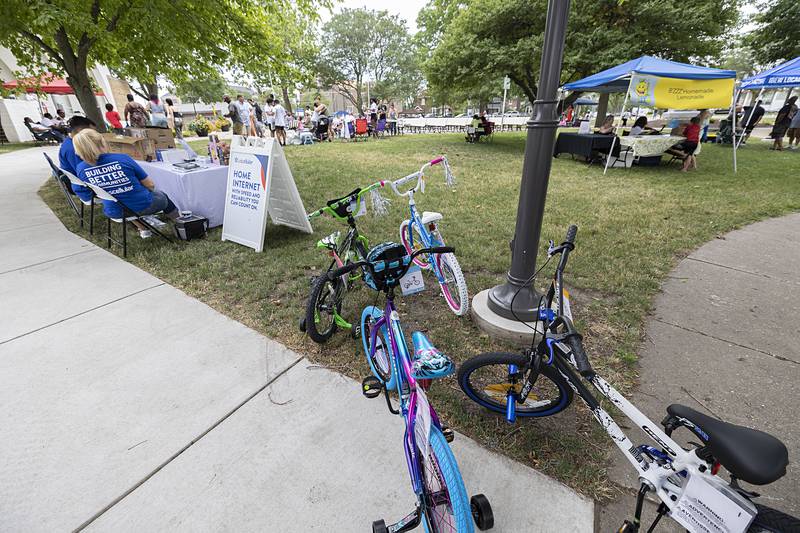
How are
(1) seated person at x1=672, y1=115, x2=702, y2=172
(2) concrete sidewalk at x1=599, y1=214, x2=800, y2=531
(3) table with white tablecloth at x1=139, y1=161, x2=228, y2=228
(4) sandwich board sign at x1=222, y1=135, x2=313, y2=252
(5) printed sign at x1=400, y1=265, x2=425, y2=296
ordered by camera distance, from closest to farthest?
(2) concrete sidewalk at x1=599, y1=214, x2=800, y2=531 < (5) printed sign at x1=400, y1=265, x2=425, y2=296 < (4) sandwich board sign at x1=222, y1=135, x2=313, y2=252 < (3) table with white tablecloth at x1=139, y1=161, x2=228, y2=228 < (1) seated person at x1=672, y1=115, x2=702, y2=172

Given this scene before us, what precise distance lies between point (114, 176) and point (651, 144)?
11617 millimetres

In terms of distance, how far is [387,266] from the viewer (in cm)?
184

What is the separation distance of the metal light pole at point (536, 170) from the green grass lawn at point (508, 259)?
41cm

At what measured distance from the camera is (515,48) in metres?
12.4

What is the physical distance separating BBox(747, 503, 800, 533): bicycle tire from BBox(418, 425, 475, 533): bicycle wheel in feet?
2.86

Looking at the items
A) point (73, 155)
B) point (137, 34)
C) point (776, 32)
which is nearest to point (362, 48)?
point (776, 32)

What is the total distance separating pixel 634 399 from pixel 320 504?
204 centimetres

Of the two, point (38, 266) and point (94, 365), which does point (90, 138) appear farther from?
point (94, 365)

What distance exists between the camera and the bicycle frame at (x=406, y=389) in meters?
1.46

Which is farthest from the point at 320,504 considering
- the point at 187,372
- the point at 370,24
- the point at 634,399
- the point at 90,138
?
the point at 370,24

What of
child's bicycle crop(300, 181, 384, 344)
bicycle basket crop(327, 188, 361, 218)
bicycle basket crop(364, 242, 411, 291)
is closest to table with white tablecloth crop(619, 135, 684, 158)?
child's bicycle crop(300, 181, 384, 344)

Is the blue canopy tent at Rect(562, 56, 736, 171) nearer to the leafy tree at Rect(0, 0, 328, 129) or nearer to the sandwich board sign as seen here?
the leafy tree at Rect(0, 0, 328, 129)

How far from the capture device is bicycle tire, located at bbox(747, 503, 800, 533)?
3.49 feet

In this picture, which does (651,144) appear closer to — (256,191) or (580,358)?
(256,191)
